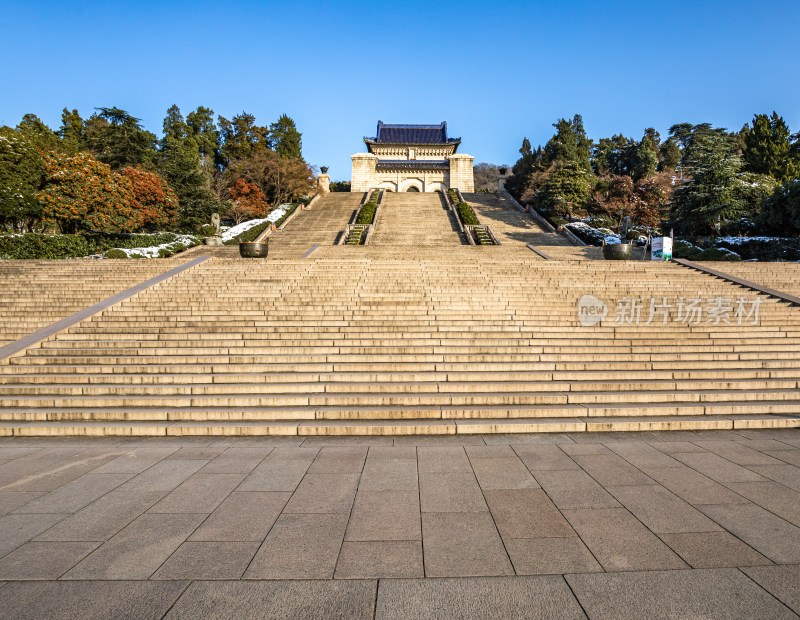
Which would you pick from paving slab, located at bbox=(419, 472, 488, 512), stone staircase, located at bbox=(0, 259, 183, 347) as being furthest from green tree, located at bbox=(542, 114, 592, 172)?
paving slab, located at bbox=(419, 472, 488, 512)

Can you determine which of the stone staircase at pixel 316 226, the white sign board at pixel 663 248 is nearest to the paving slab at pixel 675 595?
the white sign board at pixel 663 248

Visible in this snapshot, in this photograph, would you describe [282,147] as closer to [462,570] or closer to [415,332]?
[415,332]

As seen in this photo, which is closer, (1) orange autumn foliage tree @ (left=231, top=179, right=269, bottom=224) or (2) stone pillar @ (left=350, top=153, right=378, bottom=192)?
(1) orange autumn foliage tree @ (left=231, top=179, right=269, bottom=224)

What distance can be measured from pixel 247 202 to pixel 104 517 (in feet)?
114

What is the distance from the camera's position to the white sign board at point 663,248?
17578 mm

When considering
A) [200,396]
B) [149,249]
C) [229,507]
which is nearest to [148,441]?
[200,396]

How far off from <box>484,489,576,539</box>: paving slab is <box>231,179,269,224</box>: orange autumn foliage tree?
34.5 metres

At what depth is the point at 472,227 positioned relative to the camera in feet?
93.8

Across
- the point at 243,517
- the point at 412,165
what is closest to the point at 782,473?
the point at 243,517

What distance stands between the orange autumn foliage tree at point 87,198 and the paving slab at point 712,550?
29.0 metres

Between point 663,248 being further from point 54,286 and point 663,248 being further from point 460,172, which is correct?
point 460,172

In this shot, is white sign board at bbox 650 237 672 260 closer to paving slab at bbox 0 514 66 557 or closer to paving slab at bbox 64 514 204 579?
paving slab at bbox 64 514 204 579

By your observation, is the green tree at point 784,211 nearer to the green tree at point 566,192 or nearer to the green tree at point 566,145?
the green tree at point 566,192

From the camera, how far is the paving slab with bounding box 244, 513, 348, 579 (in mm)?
3090
